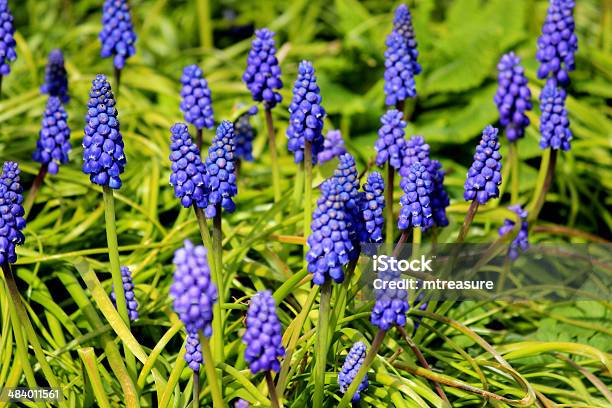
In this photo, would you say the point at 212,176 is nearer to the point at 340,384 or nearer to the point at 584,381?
the point at 340,384

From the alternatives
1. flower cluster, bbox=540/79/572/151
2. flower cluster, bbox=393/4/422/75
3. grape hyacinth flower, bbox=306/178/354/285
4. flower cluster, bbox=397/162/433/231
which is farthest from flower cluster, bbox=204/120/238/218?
flower cluster, bbox=540/79/572/151

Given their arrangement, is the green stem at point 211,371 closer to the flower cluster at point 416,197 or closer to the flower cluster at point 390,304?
the flower cluster at point 390,304

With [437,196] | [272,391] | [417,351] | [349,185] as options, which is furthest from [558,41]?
[272,391]

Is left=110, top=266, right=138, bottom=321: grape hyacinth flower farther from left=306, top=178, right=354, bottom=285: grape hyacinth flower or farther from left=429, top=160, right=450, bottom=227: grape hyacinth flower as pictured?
left=429, top=160, right=450, bottom=227: grape hyacinth flower

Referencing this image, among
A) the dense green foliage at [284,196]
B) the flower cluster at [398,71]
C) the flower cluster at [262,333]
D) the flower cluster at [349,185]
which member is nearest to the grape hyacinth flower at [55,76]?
the dense green foliage at [284,196]

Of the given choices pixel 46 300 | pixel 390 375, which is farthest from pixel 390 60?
pixel 46 300
